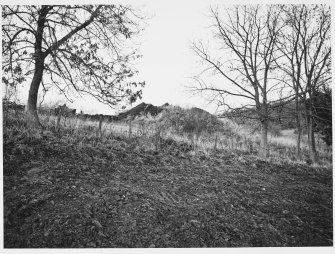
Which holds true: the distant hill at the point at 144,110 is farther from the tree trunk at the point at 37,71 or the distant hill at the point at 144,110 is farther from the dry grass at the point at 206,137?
the tree trunk at the point at 37,71

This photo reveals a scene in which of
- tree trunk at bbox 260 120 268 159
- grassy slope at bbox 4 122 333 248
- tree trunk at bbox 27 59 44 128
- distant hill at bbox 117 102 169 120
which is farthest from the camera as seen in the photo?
distant hill at bbox 117 102 169 120

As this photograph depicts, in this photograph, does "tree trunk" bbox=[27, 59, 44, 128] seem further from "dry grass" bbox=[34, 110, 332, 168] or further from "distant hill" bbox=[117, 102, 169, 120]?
"distant hill" bbox=[117, 102, 169, 120]

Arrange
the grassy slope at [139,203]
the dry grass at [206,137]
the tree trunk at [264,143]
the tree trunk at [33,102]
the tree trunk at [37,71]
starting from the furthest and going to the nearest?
the tree trunk at [264,143] → the dry grass at [206,137] → the tree trunk at [33,102] → the tree trunk at [37,71] → the grassy slope at [139,203]

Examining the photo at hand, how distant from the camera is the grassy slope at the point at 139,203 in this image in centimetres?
248

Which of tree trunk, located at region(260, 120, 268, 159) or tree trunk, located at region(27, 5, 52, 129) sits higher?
tree trunk, located at region(27, 5, 52, 129)

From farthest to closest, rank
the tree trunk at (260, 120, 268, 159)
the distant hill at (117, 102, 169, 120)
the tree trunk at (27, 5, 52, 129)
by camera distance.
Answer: the distant hill at (117, 102, 169, 120), the tree trunk at (260, 120, 268, 159), the tree trunk at (27, 5, 52, 129)

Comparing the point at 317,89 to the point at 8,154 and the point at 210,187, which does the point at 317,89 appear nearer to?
the point at 210,187

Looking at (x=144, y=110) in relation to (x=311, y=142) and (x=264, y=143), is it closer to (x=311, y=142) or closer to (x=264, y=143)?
(x=264, y=143)

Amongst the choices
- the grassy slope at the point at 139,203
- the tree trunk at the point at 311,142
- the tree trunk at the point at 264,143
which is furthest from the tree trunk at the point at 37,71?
the tree trunk at the point at 311,142

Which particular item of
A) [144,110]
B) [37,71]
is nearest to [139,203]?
[37,71]

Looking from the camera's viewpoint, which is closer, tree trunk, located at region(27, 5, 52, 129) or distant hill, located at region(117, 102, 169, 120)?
tree trunk, located at region(27, 5, 52, 129)

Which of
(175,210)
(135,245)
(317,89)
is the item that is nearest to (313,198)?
(175,210)

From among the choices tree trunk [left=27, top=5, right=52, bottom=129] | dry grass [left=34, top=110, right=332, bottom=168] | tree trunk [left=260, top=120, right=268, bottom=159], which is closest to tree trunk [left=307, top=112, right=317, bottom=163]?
dry grass [left=34, top=110, right=332, bottom=168]

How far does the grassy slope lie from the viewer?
2477mm
